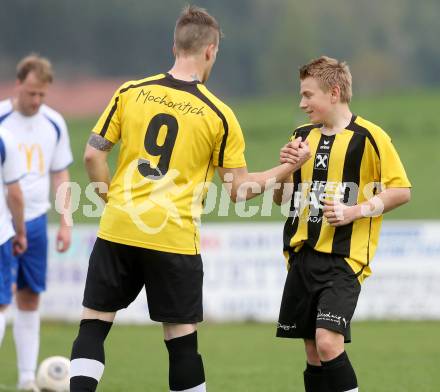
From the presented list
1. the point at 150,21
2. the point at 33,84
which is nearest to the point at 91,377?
the point at 33,84

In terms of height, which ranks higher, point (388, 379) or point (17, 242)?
point (17, 242)

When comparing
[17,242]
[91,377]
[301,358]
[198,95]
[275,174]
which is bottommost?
[301,358]

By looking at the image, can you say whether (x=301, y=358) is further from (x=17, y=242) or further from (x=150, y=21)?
(x=150, y=21)

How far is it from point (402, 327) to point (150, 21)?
33720 millimetres

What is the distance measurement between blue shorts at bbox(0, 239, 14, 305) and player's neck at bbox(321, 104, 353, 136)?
7.26ft

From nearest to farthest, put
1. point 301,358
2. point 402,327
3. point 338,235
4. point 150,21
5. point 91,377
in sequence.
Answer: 1. point 91,377
2. point 338,235
3. point 301,358
4. point 402,327
5. point 150,21

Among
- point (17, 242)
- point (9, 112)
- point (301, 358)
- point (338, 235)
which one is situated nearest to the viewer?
point (338, 235)

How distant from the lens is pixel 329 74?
5.40 m

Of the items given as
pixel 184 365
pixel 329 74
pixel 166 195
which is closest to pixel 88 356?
pixel 184 365

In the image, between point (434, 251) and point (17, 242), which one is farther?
point (434, 251)

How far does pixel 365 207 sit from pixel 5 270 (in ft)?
8.02

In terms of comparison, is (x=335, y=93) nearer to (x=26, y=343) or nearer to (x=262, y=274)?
(x=26, y=343)

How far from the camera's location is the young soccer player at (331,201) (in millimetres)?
5297

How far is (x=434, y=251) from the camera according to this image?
1220 centimetres
